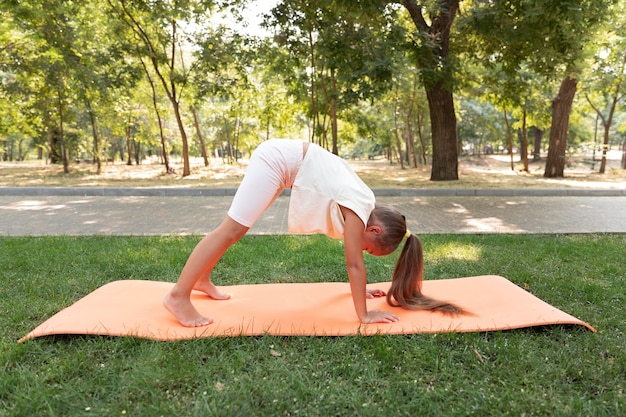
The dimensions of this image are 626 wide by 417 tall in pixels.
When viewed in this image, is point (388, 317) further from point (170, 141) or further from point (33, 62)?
point (170, 141)

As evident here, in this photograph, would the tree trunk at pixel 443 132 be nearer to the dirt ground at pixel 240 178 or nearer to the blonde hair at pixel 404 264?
the dirt ground at pixel 240 178

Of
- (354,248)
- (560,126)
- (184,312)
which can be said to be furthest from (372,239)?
(560,126)

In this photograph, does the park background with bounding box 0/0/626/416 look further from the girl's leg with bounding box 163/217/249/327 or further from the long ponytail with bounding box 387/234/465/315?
the long ponytail with bounding box 387/234/465/315

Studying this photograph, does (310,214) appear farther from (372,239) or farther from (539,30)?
(539,30)

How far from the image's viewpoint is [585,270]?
14.1ft

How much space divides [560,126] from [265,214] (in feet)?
41.6

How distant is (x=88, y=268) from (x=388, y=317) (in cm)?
297

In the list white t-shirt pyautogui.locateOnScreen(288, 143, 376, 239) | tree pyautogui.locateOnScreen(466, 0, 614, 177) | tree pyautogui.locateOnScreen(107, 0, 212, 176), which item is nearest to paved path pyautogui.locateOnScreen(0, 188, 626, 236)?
tree pyautogui.locateOnScreen(466, 0, 614, 177)

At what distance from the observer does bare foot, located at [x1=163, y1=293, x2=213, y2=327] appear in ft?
9.50

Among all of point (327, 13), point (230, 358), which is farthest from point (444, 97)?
point (230, 358)

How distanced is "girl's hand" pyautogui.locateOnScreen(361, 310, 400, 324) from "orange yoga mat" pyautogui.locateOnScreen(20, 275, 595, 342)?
1.7 inches

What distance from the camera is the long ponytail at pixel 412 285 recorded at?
10.3ft

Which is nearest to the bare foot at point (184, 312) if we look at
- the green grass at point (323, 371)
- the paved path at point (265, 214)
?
the green grass at point (323, 371)

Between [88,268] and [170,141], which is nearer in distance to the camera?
[88,268]
